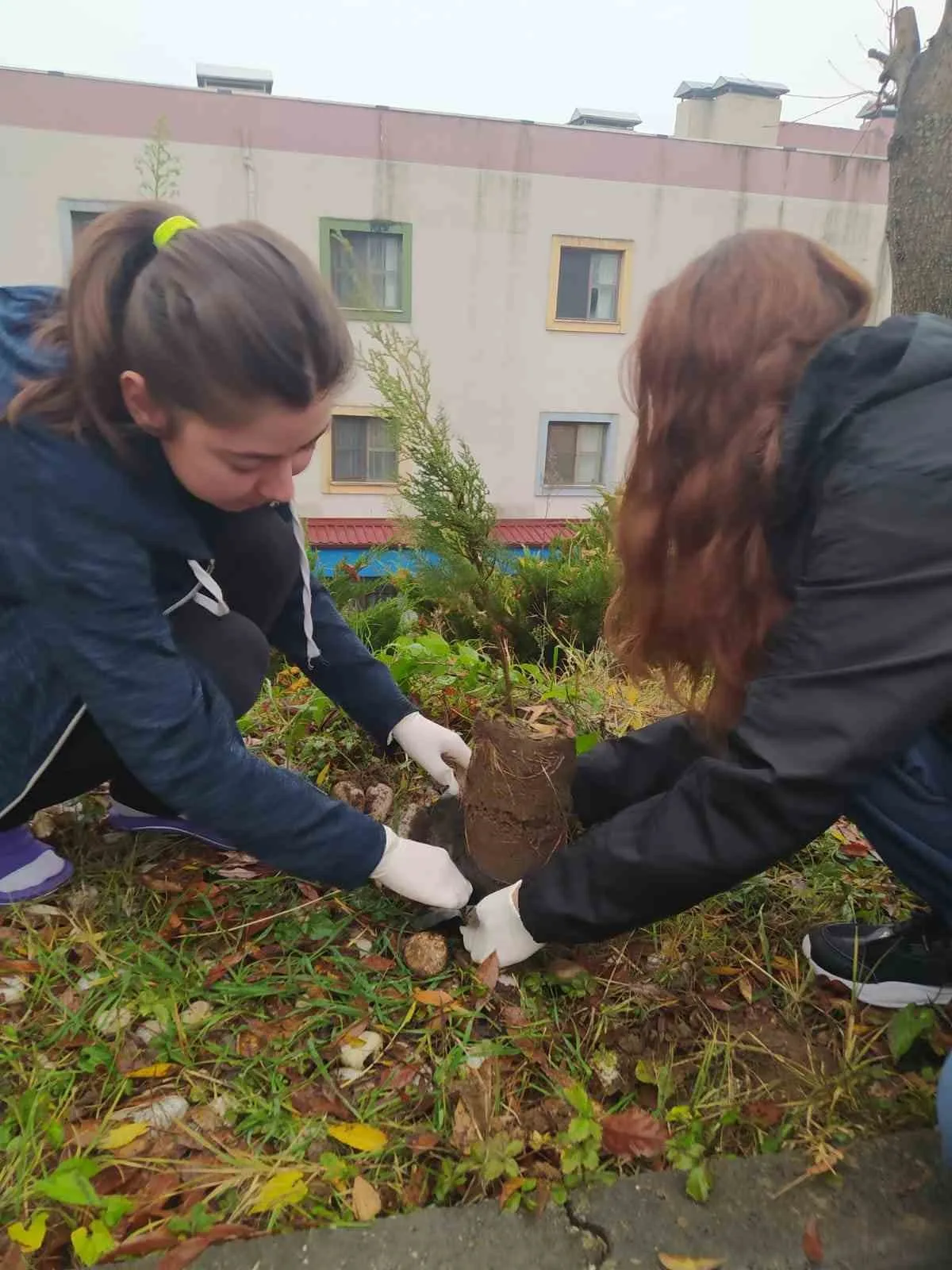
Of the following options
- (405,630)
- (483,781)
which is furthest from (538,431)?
(483,781)

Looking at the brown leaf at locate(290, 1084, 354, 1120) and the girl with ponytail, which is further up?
the girl with ponytail

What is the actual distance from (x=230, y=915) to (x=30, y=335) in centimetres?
111

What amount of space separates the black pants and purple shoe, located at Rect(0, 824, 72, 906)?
0.05m

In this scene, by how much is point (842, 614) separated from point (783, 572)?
0.19 m

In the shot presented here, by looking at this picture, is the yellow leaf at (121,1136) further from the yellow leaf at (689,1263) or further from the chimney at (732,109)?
the chimney at (732,109)

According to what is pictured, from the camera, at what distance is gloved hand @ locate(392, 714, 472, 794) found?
2.03 m

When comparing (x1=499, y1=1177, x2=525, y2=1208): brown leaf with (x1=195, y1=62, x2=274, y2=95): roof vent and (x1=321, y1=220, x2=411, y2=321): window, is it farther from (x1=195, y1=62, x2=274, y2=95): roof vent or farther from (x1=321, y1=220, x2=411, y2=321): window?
(x1=195, y1=62, x2=274, y2=95): roof vent

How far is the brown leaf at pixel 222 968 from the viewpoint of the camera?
1.56 m

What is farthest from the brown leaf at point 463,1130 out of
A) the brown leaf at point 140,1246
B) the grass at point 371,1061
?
the brown leaf at point 140,1246

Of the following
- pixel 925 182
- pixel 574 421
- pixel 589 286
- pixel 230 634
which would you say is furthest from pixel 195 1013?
pixel 589 286

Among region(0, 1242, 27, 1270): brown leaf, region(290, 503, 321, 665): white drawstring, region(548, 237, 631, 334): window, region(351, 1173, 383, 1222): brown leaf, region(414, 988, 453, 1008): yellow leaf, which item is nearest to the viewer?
region(0, 1242, 27, 1270): brown leaf

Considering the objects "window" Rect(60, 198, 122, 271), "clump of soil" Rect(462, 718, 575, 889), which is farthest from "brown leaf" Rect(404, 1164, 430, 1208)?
"window" Rect(60, 198, 122, 271)

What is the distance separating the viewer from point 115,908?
1728mm

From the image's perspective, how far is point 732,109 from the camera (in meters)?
14.1
